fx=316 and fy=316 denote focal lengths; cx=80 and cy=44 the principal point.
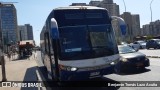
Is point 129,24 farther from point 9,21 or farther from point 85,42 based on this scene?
point 85,42

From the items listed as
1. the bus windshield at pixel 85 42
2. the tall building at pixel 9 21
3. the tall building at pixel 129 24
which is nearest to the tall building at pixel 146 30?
the tall building at pixel 129 24

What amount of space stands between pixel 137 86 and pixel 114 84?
1.43m

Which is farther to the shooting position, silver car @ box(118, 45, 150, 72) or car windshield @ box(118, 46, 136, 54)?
car windshield @ box(118, 46, 136, 54)

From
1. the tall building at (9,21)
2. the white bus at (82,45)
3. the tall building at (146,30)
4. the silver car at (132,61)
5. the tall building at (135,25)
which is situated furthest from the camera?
the tall building at (146,30)

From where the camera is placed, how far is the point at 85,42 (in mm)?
11977

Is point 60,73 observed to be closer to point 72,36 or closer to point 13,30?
point 72,36

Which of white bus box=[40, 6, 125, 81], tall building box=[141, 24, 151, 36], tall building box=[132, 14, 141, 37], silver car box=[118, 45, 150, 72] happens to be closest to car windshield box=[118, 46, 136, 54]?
silver car box=[118, 45, 150, 72]

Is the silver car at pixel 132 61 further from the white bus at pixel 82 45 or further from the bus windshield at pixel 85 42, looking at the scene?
the bus windshield at pixel 85 42

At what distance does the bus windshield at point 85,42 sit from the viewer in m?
11.8

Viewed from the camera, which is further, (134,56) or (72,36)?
(134,56)

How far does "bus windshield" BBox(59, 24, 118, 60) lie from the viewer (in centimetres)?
Answer: 1177

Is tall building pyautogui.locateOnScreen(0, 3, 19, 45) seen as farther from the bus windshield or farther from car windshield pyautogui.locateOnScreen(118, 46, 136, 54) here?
the bus windshield

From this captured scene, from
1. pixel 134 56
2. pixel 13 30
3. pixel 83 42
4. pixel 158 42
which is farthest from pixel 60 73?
pixel 13 30

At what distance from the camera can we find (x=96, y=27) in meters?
12.4
